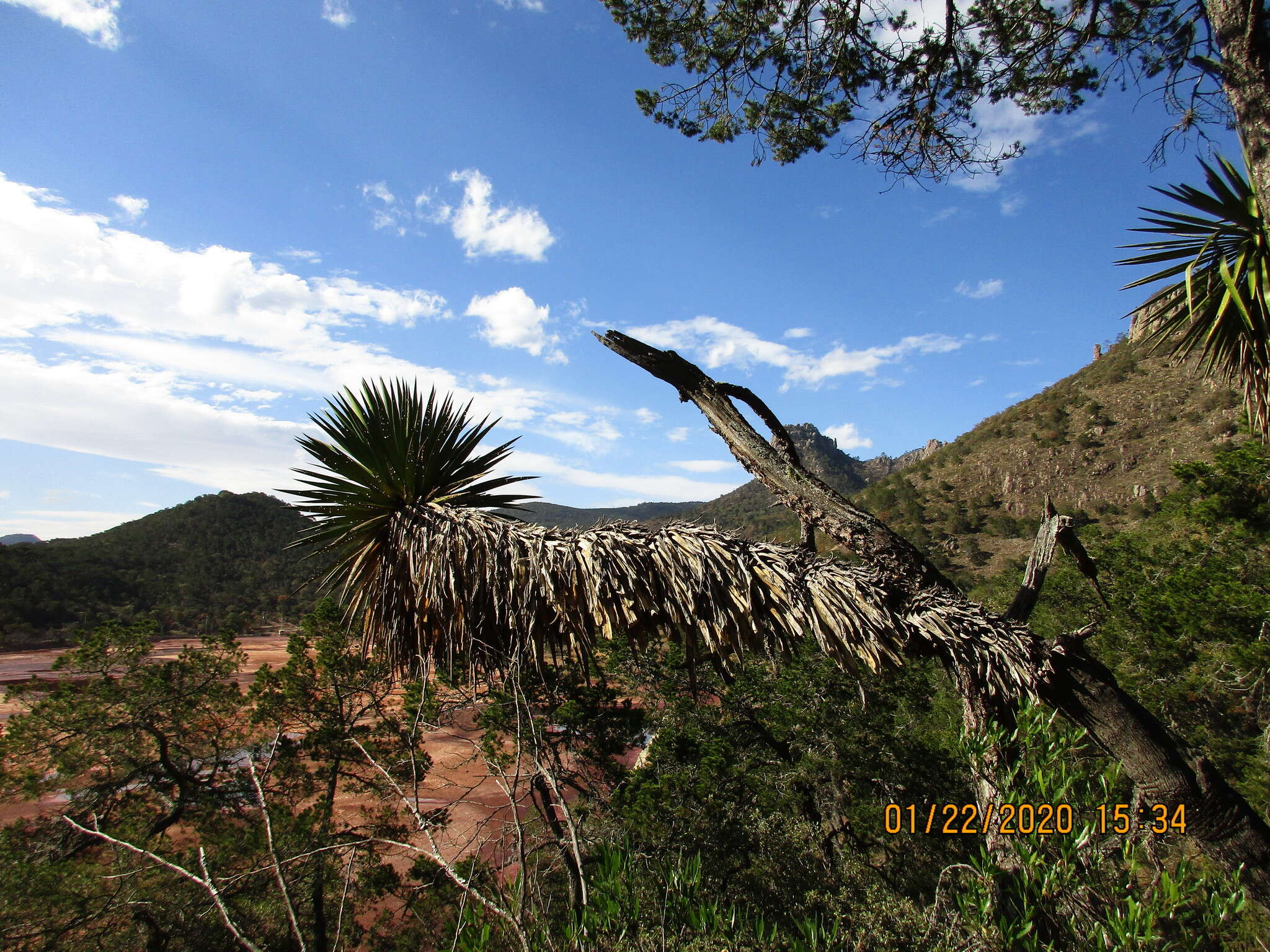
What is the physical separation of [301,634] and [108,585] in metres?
32.8

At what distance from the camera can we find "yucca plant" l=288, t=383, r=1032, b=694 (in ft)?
10.0

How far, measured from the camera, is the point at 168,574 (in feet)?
112

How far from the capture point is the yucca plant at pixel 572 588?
306 cm

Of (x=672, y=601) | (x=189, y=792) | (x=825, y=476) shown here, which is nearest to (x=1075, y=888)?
(x=672, y=601)

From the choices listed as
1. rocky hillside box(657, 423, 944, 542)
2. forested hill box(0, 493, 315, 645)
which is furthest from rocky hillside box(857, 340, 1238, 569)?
forested hill box(0, 493, 315, 645)

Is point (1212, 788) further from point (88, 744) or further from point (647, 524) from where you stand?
point (88, 744)

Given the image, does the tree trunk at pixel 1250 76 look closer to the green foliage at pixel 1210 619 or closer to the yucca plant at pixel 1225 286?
the yucca plant at pixel 1225 286

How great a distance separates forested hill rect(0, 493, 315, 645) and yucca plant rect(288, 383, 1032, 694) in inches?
898

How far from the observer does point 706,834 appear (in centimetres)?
769

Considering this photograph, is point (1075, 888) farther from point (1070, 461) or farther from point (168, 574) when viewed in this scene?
point (1070, 461)

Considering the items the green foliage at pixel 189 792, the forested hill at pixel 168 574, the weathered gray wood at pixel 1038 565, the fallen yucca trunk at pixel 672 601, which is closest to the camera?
the fallen yucca trunk at pixel 672 601

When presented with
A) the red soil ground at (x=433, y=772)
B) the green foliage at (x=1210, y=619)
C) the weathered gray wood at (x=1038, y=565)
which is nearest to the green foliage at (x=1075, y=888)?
the weathered gray wood at (x=1038, y=565)

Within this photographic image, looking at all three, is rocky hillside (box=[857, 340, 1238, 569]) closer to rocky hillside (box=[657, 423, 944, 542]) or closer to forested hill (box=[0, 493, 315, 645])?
rocky hillside (box=[657, 423, 944, 542])

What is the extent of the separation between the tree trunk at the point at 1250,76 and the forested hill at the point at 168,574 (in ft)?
90.3
